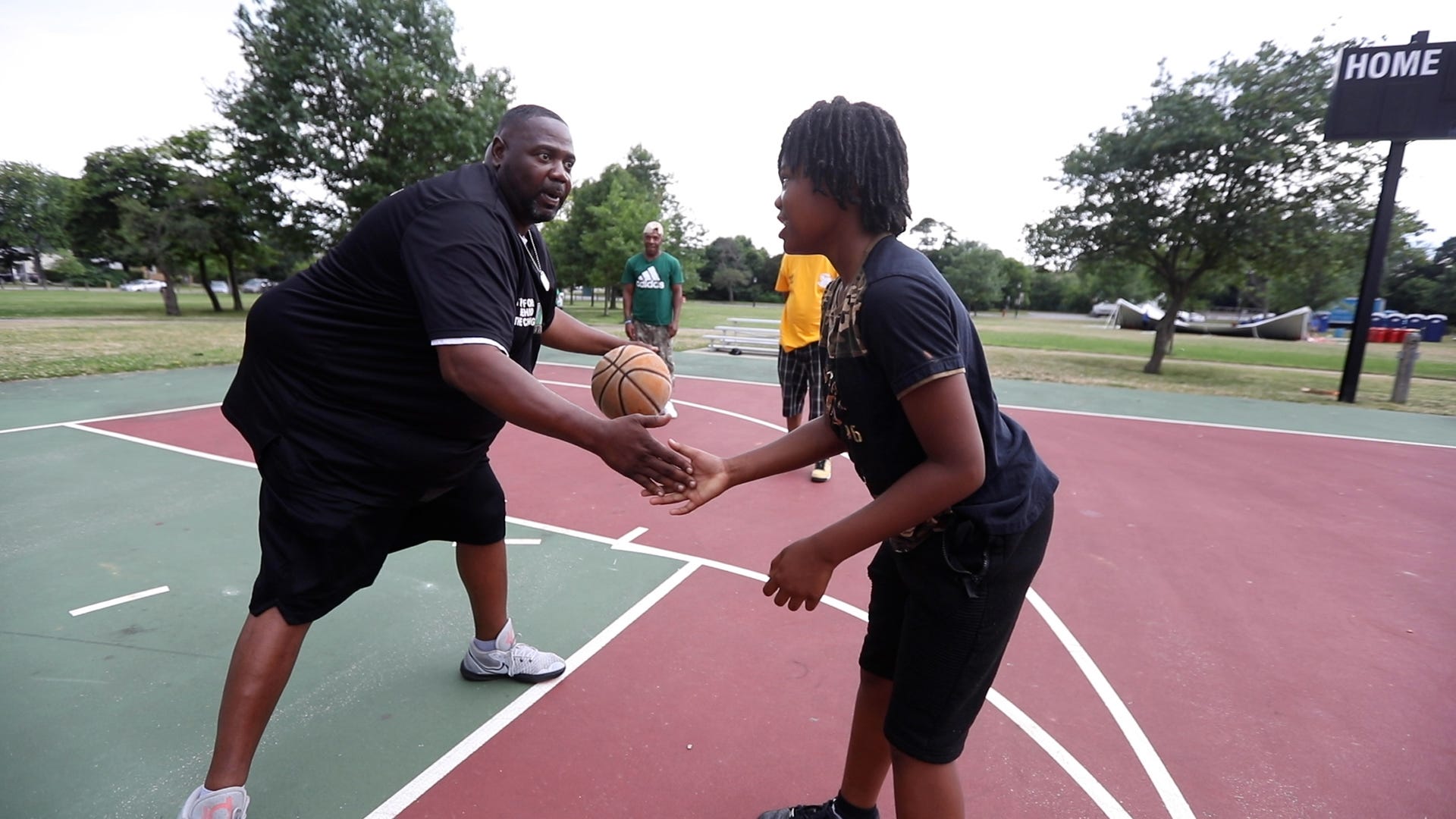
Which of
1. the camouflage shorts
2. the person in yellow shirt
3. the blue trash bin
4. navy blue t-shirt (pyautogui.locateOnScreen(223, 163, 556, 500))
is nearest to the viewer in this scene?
navy blue t-shirt (pyautogui.locateOnScreen(223, 163, 556, 500))

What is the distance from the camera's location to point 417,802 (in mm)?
2369

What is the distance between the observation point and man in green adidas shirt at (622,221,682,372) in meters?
9.05

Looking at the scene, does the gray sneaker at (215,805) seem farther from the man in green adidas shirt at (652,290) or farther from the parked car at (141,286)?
the parked car at (141,286)

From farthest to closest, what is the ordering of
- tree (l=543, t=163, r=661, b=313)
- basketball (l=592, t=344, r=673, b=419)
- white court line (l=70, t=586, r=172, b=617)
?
tree (l=543, t=163, r=661, b=313) < white court line (l=70, t=586, r=172, b=617) < basketball (l=592, t=344, r=673, b=419)

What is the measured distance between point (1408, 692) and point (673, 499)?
370 cm

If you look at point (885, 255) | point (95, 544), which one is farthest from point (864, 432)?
point (95, 544)

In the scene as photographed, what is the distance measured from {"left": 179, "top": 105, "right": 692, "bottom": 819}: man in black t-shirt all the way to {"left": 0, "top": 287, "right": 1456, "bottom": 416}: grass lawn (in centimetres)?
1245

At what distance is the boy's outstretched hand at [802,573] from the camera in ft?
5.50

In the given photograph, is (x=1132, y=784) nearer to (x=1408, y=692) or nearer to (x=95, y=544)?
(x=1408, y=692)

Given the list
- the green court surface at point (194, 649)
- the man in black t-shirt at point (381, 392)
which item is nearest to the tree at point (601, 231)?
the green court surface at point (194, 649)

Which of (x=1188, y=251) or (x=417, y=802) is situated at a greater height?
(x=1188, y=251)

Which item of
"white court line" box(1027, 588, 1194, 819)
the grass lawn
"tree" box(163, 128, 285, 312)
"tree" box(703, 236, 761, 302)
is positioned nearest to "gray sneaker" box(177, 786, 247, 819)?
"white court line" box(1027, 588, 1194, 819)

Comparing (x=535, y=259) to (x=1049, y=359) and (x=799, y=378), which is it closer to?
(x=799, y=378)

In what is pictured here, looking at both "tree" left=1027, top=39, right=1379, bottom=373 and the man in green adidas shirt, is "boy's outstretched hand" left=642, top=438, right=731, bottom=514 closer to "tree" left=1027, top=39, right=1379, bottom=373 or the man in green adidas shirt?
the man in green adidas shirt
